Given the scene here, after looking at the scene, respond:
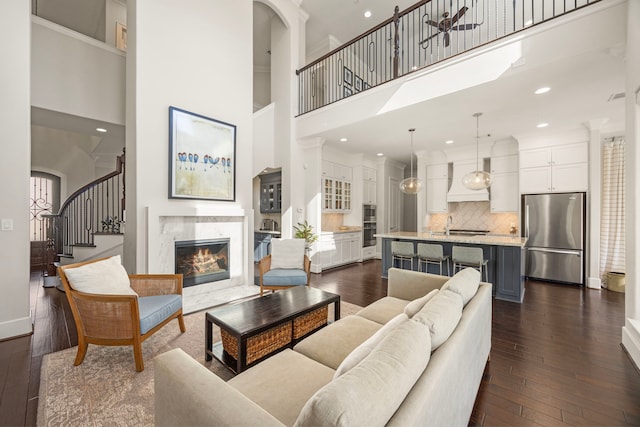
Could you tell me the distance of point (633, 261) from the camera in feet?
8.14

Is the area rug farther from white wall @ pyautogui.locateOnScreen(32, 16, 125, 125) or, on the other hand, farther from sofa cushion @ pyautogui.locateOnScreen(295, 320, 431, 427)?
white wall @ pyautogui.locateOnScreen(32, 16, 125, 125)

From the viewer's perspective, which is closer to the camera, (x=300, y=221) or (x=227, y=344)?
(x=227, y=344)

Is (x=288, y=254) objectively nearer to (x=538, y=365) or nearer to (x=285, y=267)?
(x=285, y=267)

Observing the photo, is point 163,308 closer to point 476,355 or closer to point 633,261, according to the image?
point 476,355

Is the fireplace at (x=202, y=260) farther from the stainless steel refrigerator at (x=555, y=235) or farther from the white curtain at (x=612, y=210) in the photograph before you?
the white curtain at (x=612, y=210)

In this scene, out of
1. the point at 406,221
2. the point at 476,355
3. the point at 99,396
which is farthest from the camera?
the point at 406,221

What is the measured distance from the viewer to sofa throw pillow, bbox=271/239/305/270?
13.4 feet

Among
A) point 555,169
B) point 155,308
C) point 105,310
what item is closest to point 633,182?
point 555,169

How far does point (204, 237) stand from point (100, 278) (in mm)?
1901

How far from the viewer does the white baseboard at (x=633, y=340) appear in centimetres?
231

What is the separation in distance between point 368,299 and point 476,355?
2393 millimetres

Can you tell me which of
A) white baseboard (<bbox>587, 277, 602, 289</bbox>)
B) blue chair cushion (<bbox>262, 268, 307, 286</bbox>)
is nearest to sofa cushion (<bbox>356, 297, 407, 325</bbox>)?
blue chair cushion (<bbox>262, 268, 307, 286</bbox>)

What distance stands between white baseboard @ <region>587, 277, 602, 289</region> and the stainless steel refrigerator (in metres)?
0.10

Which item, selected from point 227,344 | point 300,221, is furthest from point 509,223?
point 227,344
